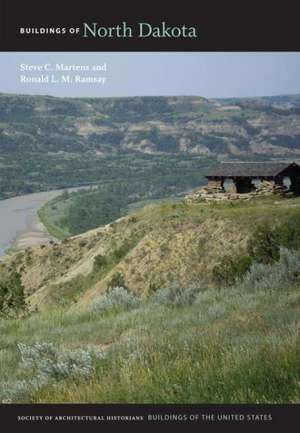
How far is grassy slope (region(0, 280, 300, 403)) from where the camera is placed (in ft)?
19.9

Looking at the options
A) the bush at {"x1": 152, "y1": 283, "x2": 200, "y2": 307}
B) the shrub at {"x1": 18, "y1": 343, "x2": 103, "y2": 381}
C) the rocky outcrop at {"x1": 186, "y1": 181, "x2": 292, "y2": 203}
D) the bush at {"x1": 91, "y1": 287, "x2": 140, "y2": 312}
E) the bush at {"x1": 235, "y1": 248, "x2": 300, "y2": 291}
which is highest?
the rocky outcrop at {"x1": 186, "y1": 181, "x2": 292, "y2": 203}

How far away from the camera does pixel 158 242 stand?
32.3 meters

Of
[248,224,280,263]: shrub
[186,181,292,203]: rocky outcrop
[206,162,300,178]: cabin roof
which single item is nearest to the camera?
[248,224,280,263]: shrub

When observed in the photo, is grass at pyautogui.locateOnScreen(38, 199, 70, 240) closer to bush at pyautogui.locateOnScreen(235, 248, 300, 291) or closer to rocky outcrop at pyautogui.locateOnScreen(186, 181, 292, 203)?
rocky outcrop at pyautogui.locateOnScreen(186, 181, 292, 203)

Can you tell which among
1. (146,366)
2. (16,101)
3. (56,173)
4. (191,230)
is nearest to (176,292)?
(146,366)

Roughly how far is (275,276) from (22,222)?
109680 millimetres

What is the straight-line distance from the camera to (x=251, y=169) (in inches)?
1346

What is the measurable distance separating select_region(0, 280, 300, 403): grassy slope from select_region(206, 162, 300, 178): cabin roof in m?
23.9

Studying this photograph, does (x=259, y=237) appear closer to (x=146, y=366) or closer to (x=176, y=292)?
(x=176, y=292)

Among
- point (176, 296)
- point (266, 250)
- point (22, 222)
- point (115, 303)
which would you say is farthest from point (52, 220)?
point (176, 296)

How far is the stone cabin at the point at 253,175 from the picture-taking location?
33750 millimetres

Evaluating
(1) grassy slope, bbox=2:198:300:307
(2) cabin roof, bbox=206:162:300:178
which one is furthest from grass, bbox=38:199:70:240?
(2) cabin roof, bbox=206:162:300:178

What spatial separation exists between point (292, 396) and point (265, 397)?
25cm
